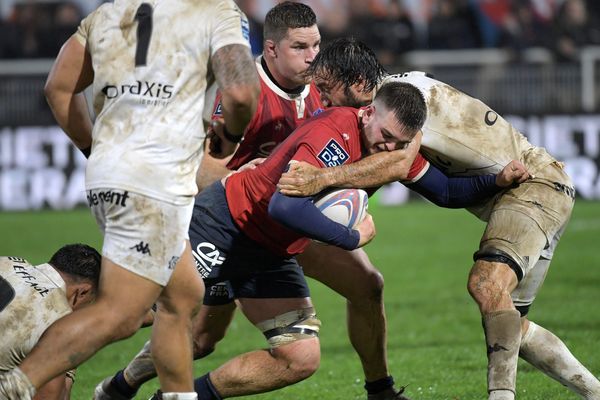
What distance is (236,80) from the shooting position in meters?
5.02

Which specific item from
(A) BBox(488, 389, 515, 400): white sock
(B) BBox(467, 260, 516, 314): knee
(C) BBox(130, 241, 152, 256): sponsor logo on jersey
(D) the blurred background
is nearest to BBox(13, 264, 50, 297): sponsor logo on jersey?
(C) BBox(130, 241, 152, 256): sponsor logo on jersey

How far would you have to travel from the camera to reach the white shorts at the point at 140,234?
499 cm

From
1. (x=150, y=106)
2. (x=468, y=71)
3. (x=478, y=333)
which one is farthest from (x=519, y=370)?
(x=468, y=71)

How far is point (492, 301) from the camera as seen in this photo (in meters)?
5.89

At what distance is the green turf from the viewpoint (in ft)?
25.8

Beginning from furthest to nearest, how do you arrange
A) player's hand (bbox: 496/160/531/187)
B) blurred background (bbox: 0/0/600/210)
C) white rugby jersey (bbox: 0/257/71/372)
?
blurred background (bbox: 0/0/600/210)
player's hand (bbox: 496/160/531/187)
white rugby jersey (bbox: 0/257/71/372)

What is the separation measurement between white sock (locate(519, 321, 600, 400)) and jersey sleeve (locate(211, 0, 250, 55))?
2.54 meters

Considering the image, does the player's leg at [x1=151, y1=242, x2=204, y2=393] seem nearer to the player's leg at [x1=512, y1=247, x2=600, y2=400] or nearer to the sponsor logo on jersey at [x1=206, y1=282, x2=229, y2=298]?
the sponsor logo on jersey at [x1=206, y1=282, x2=229, y2=298]

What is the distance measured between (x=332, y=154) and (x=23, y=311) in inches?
69.4

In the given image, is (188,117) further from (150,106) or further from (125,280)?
(125,280)

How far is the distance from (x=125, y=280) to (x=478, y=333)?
5806mm

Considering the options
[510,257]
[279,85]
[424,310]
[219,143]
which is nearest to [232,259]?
[219,143]

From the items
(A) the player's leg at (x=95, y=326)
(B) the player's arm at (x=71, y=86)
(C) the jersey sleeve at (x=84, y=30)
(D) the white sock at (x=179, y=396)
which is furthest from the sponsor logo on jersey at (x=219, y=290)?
(C) the jersey sleeve at (x=84, y=30)

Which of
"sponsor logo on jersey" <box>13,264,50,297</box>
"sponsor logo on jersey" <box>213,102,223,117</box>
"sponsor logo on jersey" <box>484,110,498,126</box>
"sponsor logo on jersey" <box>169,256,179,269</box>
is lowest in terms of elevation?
"sponsor logo on jersey" <box>13,264,50,297</box>
